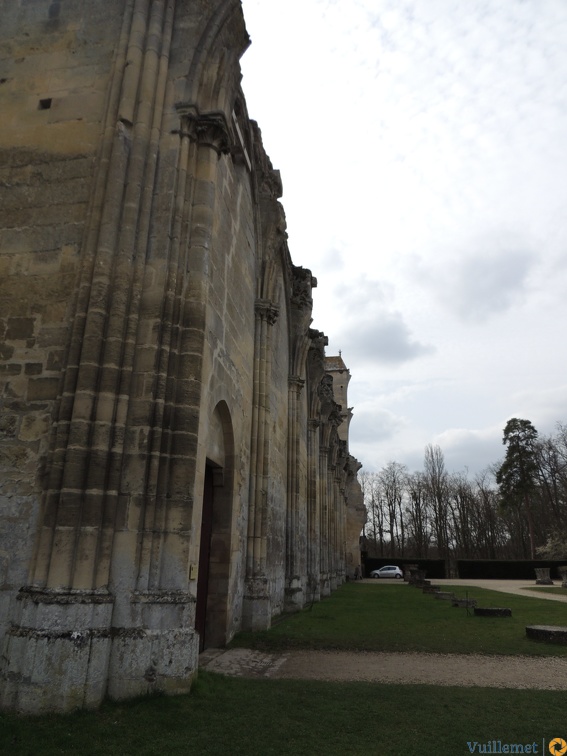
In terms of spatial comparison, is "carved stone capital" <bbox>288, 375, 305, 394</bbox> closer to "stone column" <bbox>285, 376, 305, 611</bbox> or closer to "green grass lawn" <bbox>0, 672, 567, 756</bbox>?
"stone column" <bbox>285, 376, 305, 611</bbox>

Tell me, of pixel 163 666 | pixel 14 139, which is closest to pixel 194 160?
pixel 14 139

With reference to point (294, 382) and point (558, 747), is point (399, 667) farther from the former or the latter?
point (294, 382)

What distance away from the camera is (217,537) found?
8359 millimetres

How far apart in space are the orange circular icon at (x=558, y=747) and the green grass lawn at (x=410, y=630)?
13.7 feet

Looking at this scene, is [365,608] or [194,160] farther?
[365,608]

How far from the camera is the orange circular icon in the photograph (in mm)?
3858

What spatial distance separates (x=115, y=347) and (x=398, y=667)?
538 cm

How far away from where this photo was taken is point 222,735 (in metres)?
4.11

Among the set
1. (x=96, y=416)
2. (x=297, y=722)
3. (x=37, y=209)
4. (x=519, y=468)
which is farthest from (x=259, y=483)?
(x=519, y=468)

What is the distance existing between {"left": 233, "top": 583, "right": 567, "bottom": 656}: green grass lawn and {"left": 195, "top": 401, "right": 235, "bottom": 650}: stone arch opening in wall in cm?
62

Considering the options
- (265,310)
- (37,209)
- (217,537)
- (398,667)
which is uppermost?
(265,310)

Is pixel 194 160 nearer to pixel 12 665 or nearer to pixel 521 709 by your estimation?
pixel 12 665

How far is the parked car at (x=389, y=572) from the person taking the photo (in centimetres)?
3947

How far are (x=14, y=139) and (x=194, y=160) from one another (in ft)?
7.92
